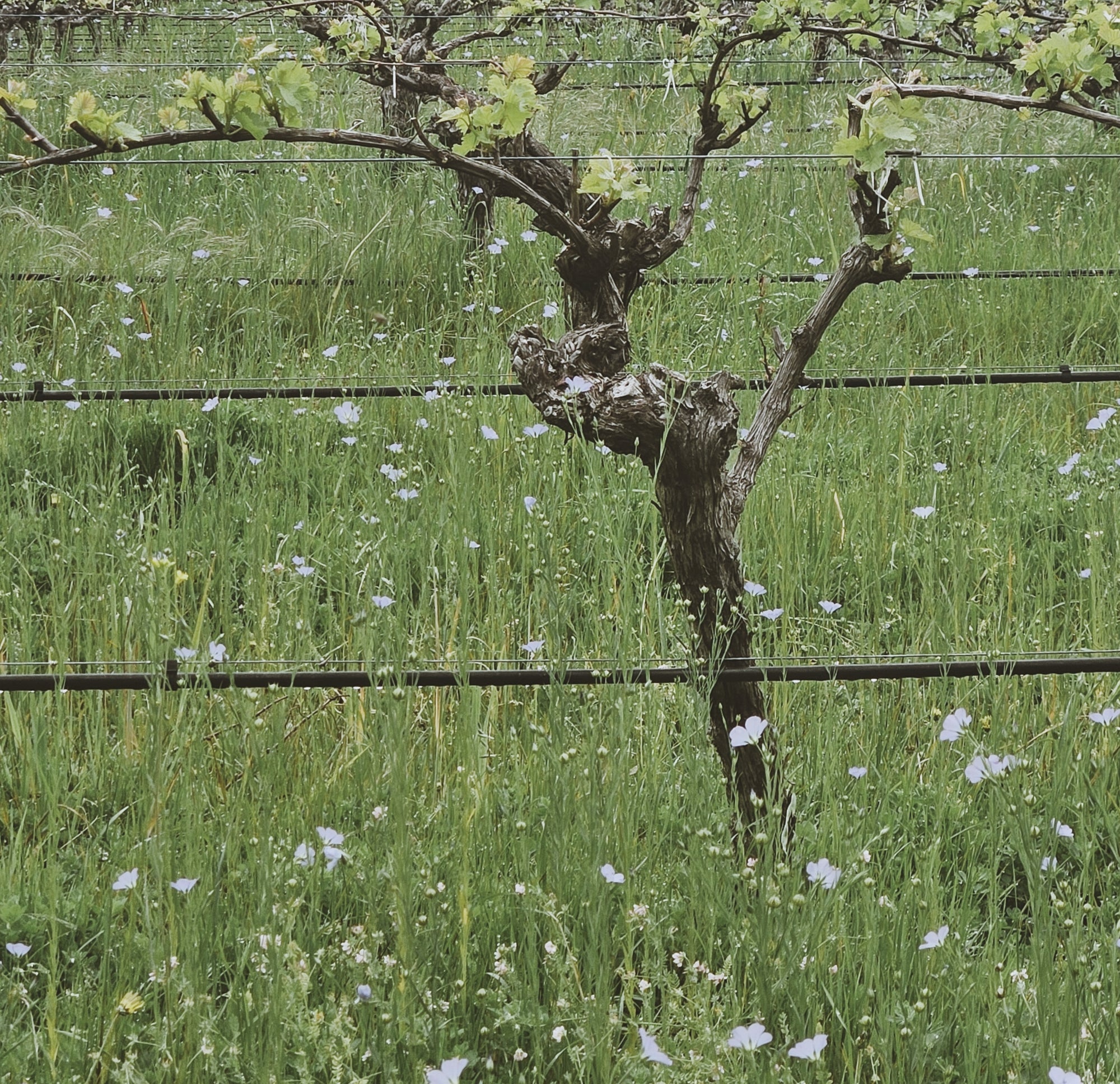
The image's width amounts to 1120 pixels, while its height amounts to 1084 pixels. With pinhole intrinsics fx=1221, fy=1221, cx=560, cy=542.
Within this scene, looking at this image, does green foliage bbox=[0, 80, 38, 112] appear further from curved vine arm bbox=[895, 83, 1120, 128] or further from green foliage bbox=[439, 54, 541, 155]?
curved vine arm bbox=[895, 83, 1120, 128]

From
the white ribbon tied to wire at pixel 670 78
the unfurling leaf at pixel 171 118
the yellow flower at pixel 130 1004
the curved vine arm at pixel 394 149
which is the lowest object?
the yellow flower at pixel 130 1004

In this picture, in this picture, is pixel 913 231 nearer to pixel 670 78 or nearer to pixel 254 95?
pixel 254 95

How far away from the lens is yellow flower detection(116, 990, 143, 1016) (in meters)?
1.45

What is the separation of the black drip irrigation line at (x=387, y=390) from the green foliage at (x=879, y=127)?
1.01 metres

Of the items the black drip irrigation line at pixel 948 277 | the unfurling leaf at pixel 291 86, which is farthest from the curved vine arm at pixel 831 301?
the black drip irrigation line at pixel 948 277

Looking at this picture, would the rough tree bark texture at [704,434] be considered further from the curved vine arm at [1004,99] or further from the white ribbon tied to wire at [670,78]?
the white ribbon tied to wire at [670,78]

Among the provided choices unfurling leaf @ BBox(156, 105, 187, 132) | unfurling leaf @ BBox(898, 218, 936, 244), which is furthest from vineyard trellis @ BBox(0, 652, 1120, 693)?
unfurling leaf @ BBox(156, 105, 187, 132)

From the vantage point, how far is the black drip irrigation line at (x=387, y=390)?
300 cm

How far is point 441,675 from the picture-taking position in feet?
5.81

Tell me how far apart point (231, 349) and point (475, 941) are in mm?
2910

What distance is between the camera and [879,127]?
1847 millimetres

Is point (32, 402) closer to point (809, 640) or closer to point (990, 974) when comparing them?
point (809, 640)

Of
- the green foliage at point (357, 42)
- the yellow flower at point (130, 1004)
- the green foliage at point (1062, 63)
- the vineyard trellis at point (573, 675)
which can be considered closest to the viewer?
the yellow flower at point (130, 1004)

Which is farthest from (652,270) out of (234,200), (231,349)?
(234,200)
